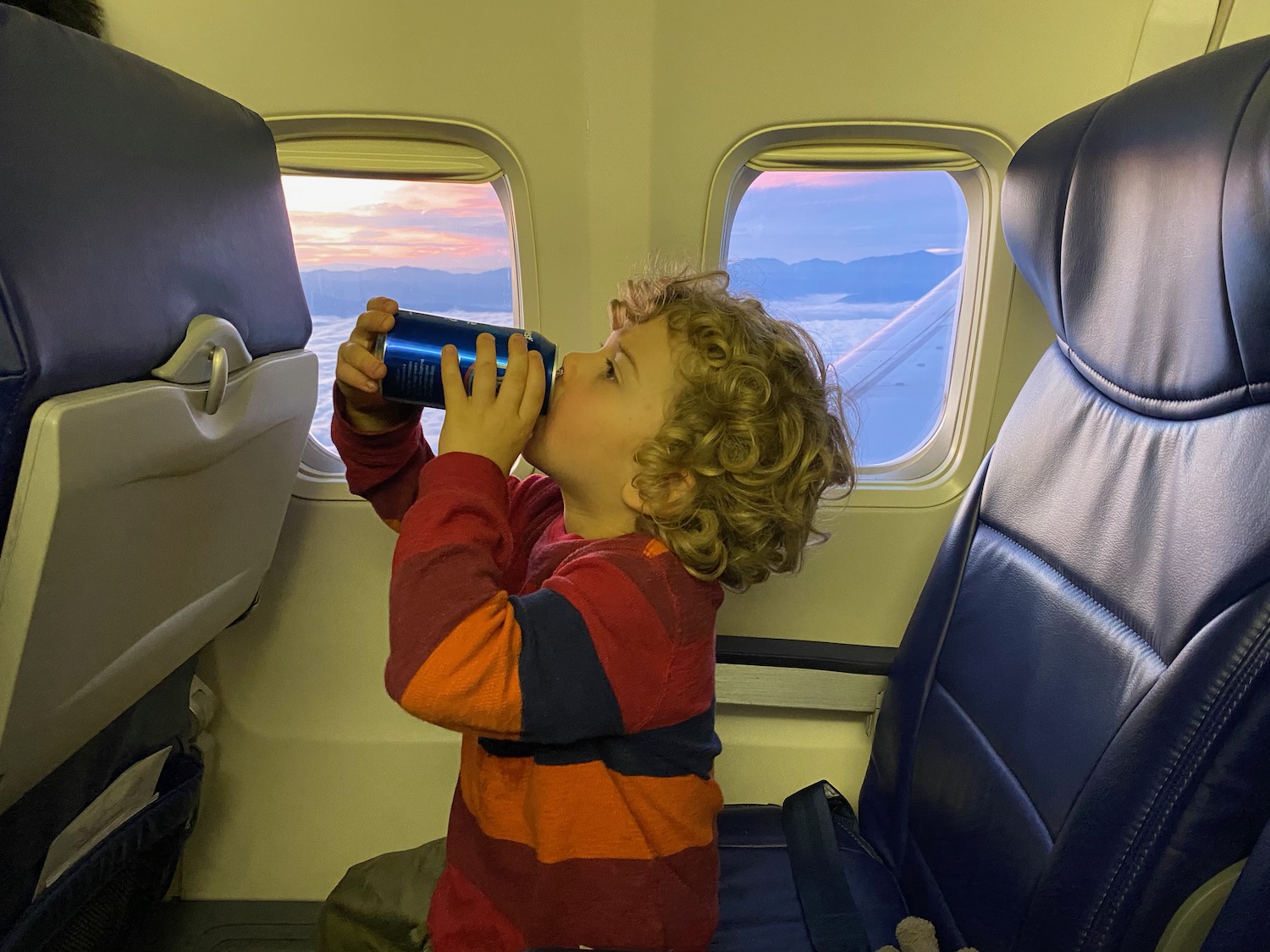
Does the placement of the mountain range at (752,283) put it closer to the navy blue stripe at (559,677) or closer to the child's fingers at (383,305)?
the child's fingers at (383,305)

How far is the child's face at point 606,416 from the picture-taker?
1112 millimetres

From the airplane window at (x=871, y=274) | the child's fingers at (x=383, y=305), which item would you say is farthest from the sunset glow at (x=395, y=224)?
the child's fingers at (x=383, y=305)

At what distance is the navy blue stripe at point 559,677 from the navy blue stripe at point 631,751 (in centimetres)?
12

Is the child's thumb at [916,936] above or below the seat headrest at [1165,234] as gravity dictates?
below

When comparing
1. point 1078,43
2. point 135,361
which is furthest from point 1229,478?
point 135,361

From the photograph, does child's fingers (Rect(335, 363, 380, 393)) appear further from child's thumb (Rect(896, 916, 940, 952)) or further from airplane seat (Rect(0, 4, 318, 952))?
child's thumb (Rect(896, 916, 940, 952))

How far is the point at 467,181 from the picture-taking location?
1626 millimetres

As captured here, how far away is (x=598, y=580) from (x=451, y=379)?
29cm

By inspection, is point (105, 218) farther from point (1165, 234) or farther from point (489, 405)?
point (1165, 234)

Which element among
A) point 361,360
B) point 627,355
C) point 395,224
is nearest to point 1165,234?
point 627,355

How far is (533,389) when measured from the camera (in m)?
1.02

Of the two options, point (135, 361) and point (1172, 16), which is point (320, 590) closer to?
point (135, 361)

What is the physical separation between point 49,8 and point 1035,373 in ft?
5.27

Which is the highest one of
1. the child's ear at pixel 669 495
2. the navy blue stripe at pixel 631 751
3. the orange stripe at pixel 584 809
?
the child's ear at pixel 669 495
